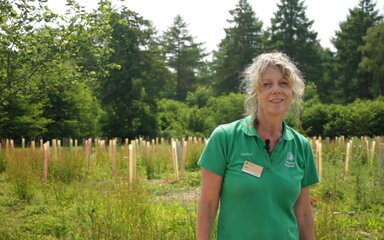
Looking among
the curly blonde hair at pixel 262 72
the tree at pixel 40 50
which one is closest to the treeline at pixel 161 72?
the tree at pixel 40 50

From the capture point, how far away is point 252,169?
2.00m

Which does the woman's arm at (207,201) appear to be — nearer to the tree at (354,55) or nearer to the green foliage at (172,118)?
the green foliage at (172,118)

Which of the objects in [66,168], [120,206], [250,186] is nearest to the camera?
[250,186]

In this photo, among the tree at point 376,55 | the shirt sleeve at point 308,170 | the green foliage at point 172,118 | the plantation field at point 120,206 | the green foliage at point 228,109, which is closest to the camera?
the shirt sleeve at point 308,170

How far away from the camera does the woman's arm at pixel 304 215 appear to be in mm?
2264

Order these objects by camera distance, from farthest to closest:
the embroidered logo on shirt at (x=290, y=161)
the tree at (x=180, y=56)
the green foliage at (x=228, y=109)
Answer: the tree at (x=180, y=56)
the green foliage at (x=228, y=109)
the embroidered logo on shirt at (x=290, y=161)

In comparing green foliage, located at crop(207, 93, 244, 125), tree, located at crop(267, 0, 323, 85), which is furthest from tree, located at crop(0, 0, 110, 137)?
tree, located at crop(267, 0, 323, 85)

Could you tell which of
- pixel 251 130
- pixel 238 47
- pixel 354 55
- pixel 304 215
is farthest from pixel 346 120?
pixel 251 130

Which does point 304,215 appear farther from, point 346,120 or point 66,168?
point 346,120

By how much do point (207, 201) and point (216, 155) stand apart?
223mm

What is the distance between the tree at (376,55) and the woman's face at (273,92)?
35.4m

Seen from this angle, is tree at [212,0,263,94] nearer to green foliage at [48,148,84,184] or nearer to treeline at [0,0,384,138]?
treeline at [0,0,384,138]

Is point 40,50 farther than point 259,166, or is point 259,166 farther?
point 40,50

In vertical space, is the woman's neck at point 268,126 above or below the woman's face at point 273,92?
below
